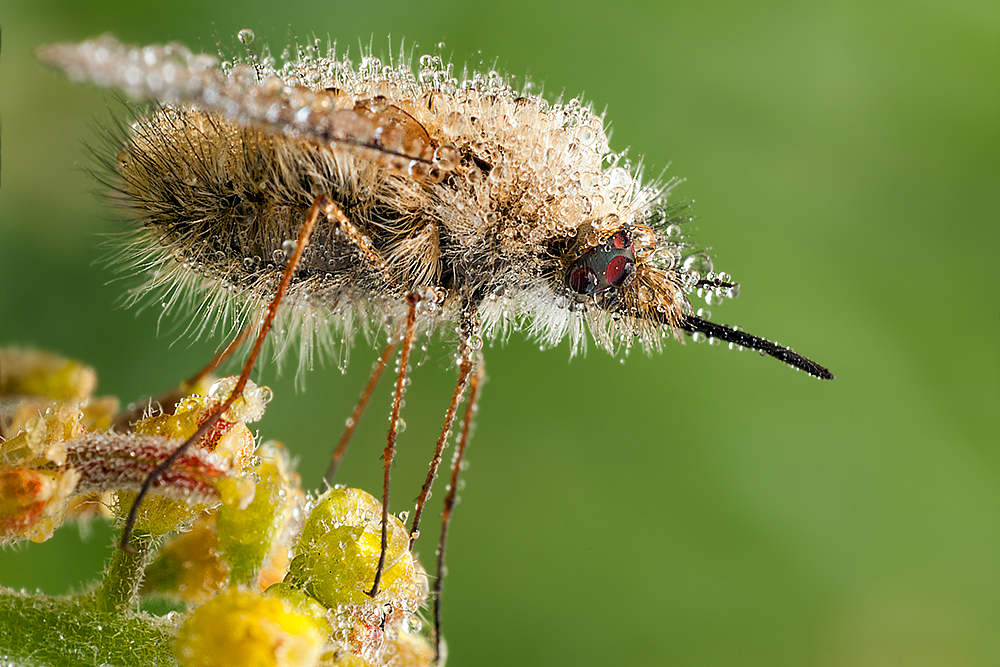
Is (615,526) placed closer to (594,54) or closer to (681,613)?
(681,613)

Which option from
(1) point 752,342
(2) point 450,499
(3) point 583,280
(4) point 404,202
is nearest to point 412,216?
(4) point 404,202

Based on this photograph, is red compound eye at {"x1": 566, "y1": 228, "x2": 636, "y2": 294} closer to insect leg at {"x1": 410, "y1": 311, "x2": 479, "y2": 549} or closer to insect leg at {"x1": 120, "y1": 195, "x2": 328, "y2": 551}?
insect leg at {"x1": 410, "y1": 311, "x2": 479, "y2": 549}

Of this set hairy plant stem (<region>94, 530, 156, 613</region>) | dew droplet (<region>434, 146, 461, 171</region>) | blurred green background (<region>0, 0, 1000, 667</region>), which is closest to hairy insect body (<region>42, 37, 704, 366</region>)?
dew droplet (<region>434, 146, 461, 171</region>)

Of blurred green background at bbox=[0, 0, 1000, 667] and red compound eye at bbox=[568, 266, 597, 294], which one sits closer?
red compound eye at bbox=[568, 266, 597, 294]

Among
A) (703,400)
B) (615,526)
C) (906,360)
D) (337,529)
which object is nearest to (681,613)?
(615,526)

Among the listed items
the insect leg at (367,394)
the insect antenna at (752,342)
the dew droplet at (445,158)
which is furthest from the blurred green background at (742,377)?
the dew droplet at (445,158)

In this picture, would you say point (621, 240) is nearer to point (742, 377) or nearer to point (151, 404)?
point (151, 404)
